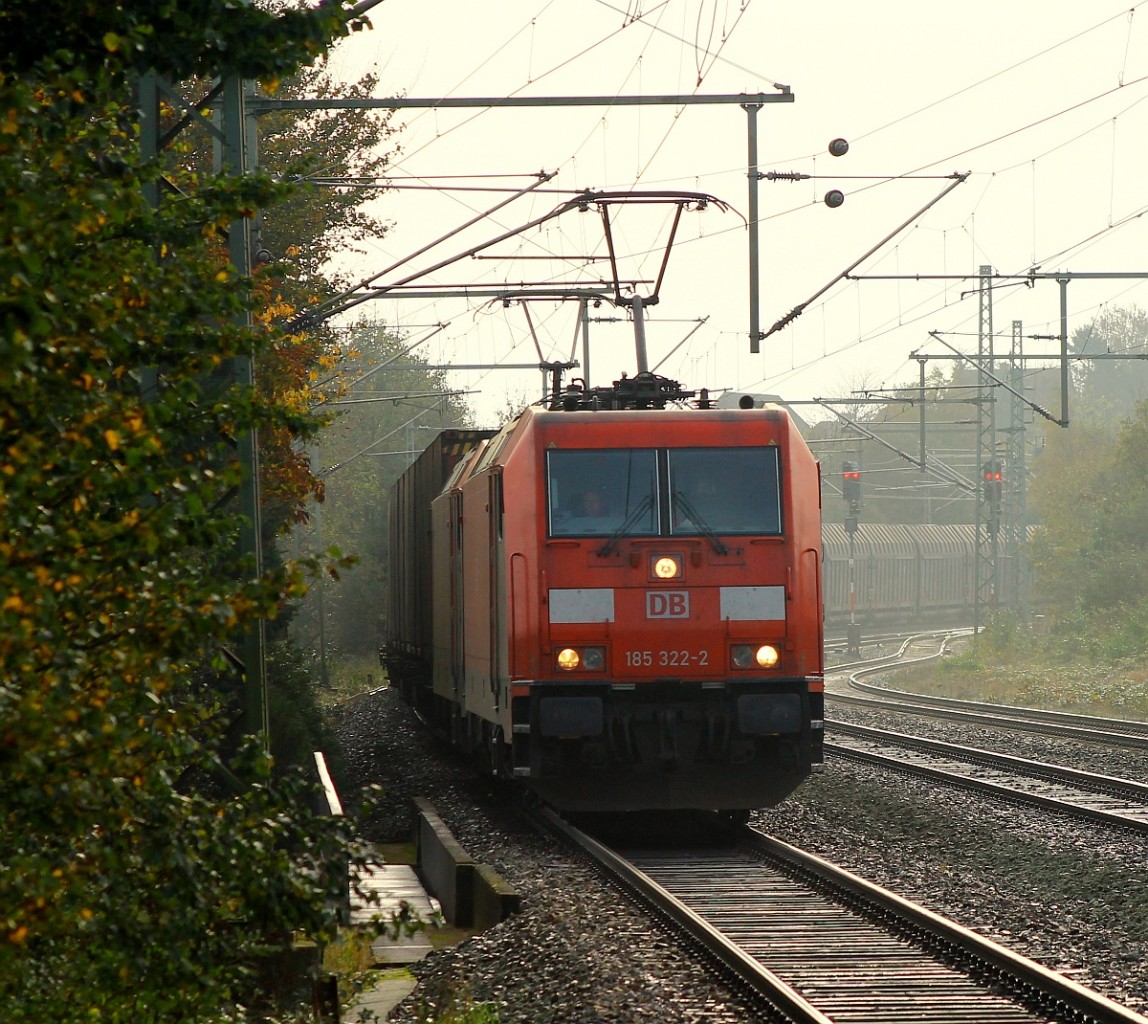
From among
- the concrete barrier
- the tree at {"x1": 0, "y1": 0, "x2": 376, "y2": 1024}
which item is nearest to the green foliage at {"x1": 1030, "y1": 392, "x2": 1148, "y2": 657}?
the concrete barrier

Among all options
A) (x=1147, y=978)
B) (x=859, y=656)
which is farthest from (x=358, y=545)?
(x=1147, y=978)

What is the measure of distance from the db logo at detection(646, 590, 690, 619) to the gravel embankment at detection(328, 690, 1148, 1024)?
189 cm

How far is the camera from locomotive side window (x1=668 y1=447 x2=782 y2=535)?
12367 millimetres

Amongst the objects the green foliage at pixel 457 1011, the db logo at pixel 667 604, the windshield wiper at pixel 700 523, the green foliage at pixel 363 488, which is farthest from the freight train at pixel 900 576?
the green foliage at pixel 457 1011

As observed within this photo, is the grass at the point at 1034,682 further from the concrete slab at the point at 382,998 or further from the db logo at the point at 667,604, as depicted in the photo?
the concrete slab at the point at 382,998

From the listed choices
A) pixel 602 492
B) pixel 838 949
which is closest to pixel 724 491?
pixel 602 492

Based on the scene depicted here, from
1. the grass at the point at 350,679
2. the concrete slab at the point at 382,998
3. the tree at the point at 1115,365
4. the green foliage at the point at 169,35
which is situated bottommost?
the grass at the point at 350,679

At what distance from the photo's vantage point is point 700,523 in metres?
12.4

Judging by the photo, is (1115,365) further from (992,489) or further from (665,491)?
(665,491)

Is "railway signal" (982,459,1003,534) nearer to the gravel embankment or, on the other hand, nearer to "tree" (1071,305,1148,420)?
the gravel embankment

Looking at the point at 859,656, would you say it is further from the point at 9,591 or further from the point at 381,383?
the point at 9,591

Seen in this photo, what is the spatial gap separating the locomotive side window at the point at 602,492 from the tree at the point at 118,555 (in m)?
7.05

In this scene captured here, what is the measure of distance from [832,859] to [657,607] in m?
2.19

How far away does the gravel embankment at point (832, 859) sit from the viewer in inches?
297
